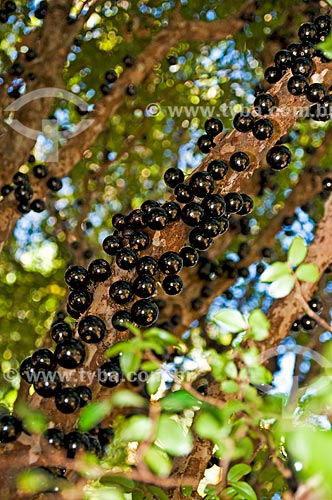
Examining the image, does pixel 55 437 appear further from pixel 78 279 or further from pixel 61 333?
pixel 78 279

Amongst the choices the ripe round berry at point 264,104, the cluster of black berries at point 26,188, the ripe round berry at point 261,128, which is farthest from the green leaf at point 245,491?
the cluster of black berries at point 26,188

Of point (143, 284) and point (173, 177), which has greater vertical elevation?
point (173, 177)

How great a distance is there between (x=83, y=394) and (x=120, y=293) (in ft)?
1.09

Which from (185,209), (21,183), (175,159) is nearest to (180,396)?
(185,209)

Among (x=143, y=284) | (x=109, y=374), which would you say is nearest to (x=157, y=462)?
(x=109, y=374)

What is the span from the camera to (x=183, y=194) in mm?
2152

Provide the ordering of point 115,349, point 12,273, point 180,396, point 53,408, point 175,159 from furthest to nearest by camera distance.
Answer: point 12,273, point 175,159, point 53,408, point 115,349, point 180,396

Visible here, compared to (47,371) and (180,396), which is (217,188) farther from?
(180,396)

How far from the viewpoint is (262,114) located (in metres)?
2.13

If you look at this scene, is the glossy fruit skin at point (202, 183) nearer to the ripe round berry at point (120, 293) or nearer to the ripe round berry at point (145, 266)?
the ripe round berry at point (145, 266)

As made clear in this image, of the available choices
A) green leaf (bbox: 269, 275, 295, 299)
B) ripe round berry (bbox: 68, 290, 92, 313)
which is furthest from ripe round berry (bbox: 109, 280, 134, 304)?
green leaf (bbox: 269, 275, 295, 299)

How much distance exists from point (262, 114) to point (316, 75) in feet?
0.98

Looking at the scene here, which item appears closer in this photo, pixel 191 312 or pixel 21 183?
pixel 21 183

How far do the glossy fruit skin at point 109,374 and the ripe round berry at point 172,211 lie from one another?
540mm
